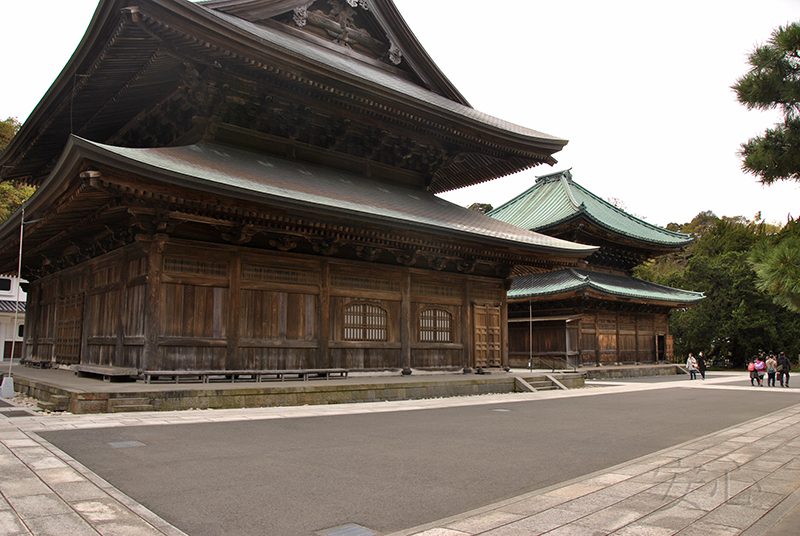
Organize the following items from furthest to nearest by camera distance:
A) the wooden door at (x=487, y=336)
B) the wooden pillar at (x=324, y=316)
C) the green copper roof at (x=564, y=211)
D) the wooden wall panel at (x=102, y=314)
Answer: the green copper roof at (x=564, y=211), the wooden door at (x=487, y=336), the wooden pillar at (x=324, y=316), the wooden wall panel at (x=102, y=314)

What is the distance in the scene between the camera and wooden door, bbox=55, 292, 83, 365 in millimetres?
17172

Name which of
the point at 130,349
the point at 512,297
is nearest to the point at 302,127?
the point at 130,349

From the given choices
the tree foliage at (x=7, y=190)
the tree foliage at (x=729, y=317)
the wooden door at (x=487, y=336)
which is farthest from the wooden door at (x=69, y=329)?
the tree foliage at (x=729, y=317)

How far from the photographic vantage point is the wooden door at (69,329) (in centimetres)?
1717

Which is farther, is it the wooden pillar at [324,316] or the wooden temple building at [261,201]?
the wooden pillar at [324,316]

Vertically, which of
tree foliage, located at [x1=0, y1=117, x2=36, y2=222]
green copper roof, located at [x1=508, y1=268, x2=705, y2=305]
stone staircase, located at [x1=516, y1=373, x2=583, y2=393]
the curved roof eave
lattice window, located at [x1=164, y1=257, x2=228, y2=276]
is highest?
tree foliage, located at [x1=0, y1=117, x2=36, y2=222]

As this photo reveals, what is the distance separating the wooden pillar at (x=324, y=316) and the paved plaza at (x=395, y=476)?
454cm

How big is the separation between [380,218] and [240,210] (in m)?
3.48

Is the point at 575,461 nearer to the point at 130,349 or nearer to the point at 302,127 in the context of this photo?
the point at 130,349

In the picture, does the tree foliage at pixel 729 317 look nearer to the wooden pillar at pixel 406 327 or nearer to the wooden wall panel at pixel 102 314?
the wooden pillar at pixel 406 327

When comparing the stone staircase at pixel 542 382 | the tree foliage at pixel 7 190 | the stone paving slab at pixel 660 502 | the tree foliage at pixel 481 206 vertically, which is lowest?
the stone staircase at pixel 542 382

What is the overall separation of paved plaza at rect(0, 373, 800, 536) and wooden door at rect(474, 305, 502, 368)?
8486 mm

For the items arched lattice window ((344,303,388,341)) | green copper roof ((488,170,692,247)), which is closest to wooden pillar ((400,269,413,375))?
arched lattice window ((344,303,388,341))

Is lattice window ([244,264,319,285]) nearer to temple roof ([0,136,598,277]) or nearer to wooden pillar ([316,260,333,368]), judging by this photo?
wooden pillar ([316,260,333,368])
